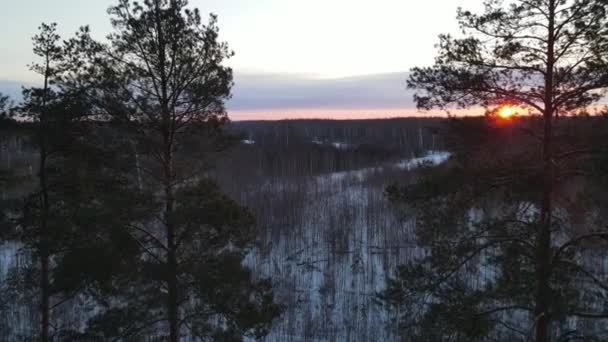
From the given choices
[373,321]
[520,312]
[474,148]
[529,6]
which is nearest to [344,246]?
[373,321]

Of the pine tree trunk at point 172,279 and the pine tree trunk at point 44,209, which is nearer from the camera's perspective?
the pine tree trunk at point 172,279

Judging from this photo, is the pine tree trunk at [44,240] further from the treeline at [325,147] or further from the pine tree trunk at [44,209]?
the treeline at [325,147]

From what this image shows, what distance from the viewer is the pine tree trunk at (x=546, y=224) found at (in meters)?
6.43

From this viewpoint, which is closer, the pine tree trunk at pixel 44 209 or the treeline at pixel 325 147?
the pine tree trunk at pixel 44 209

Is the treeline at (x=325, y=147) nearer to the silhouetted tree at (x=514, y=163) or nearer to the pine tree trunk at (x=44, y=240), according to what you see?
the silhouetted tree at (x=514, y=163)

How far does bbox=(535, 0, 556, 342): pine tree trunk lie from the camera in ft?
21.1

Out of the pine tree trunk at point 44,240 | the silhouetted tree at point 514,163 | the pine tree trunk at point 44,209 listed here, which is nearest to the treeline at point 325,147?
the silhouetted tree at point 514,163

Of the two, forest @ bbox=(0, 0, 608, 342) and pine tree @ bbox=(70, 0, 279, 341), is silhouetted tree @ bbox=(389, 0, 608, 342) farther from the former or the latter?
pine tree @ bbox=(70, 0, 279, 341)

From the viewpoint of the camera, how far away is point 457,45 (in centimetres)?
707

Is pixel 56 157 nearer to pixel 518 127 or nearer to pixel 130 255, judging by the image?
pixel 130 255

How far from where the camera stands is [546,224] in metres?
6.56

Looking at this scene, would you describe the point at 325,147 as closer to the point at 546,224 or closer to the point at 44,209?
the point at 44,209

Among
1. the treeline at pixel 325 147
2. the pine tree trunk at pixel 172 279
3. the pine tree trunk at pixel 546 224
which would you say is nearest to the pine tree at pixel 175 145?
the pine tree trunk at pixel 172 279

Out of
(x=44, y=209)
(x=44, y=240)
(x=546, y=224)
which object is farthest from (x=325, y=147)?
(x=546, y=224)
